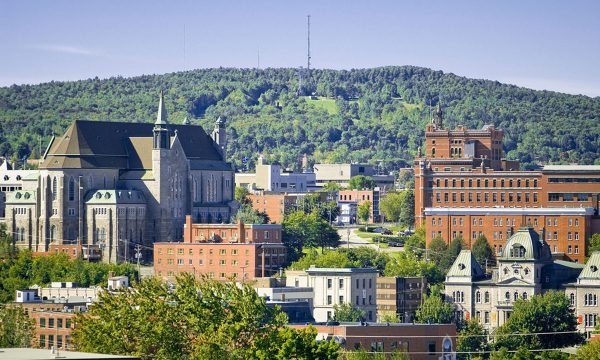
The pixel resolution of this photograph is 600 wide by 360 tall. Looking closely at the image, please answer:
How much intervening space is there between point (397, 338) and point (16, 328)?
30.5 meters

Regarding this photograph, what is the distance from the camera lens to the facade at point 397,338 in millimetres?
162125

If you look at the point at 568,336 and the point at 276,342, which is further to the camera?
the point at 568,336

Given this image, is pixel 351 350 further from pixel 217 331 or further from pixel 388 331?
pixel 217 331

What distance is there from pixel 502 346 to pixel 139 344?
60.3 metres

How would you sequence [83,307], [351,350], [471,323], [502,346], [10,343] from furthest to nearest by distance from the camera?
[471,323]
[502,346]
[83,307]
[351,350]
[10,343]

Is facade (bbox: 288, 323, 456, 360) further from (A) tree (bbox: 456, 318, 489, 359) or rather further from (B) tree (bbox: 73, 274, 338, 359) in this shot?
(B) tree (bbox: 73, 274, 338, 359)

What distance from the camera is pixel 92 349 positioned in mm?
129875

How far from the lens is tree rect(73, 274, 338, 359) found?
129m

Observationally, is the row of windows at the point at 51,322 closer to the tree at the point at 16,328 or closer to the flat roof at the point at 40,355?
the tree at the point at 16,328

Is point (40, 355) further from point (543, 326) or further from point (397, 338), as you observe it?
point (543, 326)

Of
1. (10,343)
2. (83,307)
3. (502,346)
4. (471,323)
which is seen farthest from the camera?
(471,323)

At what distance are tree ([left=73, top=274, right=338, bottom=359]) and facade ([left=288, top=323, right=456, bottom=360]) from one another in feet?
79.1

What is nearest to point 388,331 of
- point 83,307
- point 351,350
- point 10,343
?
point 351,350

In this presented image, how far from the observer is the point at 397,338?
6471 inches
